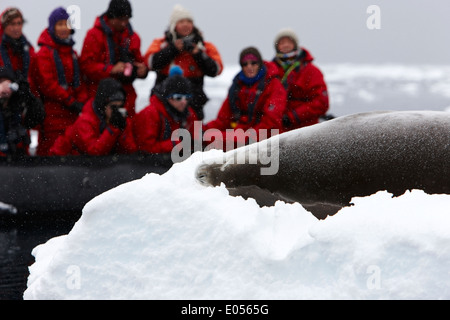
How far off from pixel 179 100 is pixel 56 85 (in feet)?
4.70

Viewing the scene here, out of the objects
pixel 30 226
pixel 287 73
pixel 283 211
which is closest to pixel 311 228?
pixel 283 211

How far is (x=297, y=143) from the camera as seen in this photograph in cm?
465

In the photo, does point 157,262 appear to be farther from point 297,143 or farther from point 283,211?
point 297,143

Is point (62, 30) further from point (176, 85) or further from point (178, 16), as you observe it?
point (176, 85)

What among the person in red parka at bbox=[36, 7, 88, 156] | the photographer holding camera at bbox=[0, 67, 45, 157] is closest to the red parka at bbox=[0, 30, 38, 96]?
the person in red parka at bbox=[36, 7, 88, 156]

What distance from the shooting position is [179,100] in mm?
7488

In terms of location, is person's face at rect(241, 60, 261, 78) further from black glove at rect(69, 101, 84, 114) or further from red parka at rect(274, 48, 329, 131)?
black glove at rect(69, 101, 84, 114)

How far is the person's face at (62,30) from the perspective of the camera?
25.7 ft

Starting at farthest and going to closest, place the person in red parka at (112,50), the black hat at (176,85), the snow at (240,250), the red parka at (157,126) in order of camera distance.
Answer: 1. the person in red parka at (112,50)
2. the red parka at (157,126)
3. the black hat at (176,85)
4. the snow at (240,250)

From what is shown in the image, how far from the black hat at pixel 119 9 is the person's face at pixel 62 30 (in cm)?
52

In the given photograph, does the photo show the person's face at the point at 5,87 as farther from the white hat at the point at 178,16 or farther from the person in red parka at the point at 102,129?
the white hat at the point at 178,16

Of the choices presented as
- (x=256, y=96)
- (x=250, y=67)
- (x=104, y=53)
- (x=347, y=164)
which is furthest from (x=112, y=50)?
(x=347, y=164)

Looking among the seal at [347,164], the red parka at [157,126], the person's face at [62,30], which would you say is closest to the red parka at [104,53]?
the person's face at [62,30]

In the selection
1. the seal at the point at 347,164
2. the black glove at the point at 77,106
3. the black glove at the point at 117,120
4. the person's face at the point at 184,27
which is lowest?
the seal at the point at 347,164
